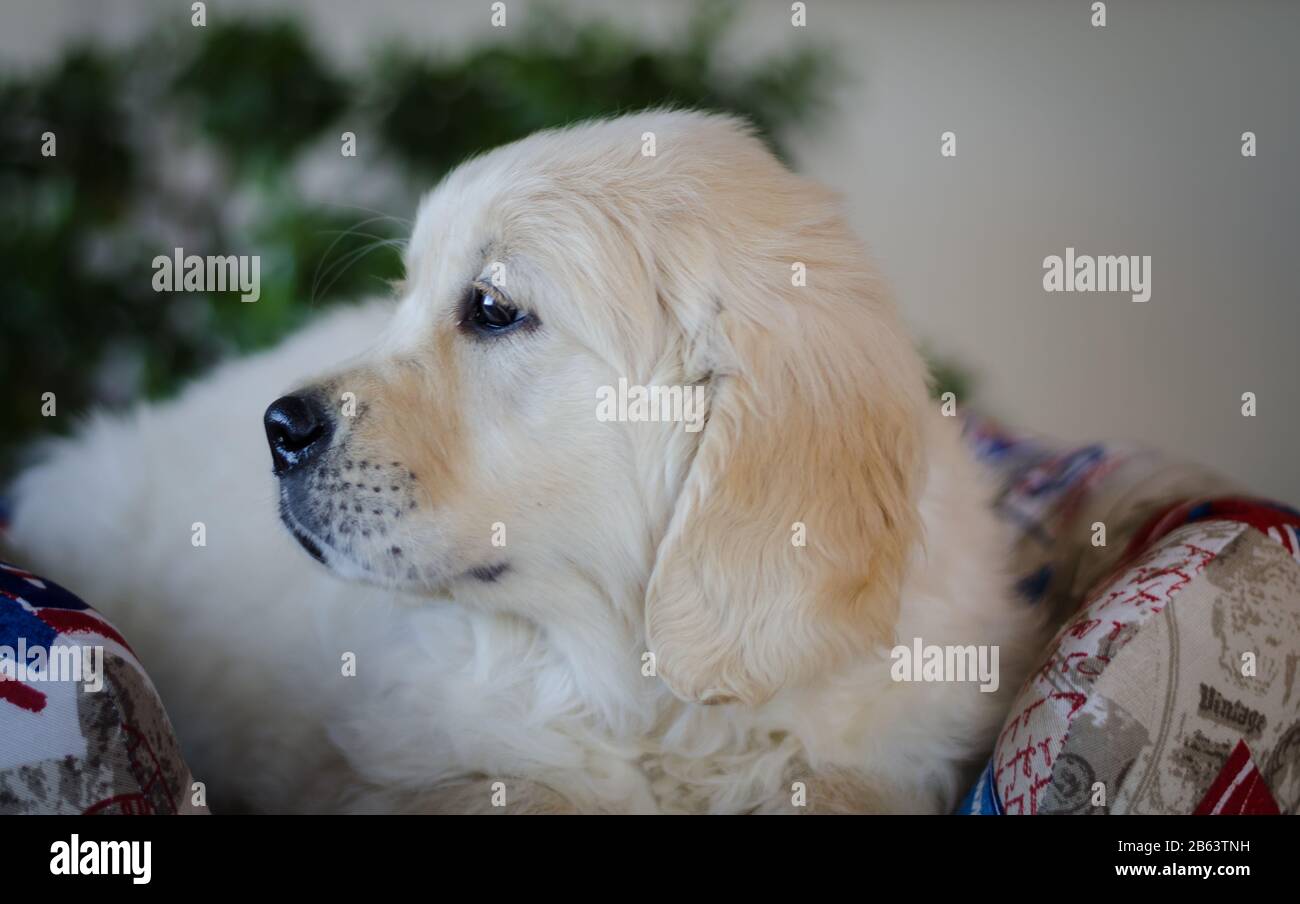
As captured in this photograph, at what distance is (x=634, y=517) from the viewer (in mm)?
1382

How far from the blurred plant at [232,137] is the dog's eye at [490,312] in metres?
0.57

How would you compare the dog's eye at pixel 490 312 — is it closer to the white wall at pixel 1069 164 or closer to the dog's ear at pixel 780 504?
the dog's ear at pixel 780 504

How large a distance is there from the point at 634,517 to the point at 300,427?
1.36 feet

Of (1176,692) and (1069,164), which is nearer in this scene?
(1176,692)

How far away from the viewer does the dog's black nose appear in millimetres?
1316

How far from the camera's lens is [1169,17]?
5.75ft

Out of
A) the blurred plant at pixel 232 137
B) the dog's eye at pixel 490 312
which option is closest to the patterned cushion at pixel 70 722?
the dog's eye at pixel 490 312

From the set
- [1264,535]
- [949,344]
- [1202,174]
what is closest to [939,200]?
[949,344]

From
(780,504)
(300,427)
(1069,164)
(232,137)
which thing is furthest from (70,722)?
(1069,164)

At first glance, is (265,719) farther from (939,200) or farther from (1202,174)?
(1202,174)

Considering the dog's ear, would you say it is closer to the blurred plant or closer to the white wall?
the white wall

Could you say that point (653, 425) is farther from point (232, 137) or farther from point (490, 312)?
point (232, 137)

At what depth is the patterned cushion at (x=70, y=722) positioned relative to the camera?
3.84 ft
